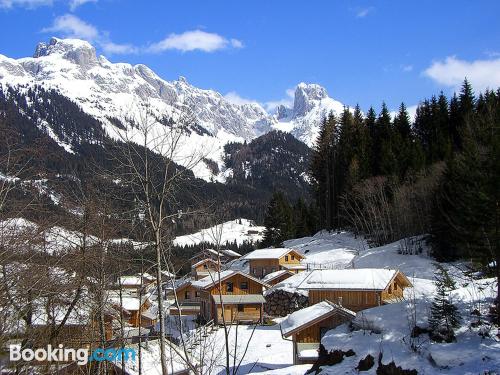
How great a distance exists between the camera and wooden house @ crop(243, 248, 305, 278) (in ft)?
172

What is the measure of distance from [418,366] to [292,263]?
132 feet

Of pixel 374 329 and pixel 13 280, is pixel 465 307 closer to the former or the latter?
pixel 374 329

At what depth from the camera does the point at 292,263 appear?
53.1 meters

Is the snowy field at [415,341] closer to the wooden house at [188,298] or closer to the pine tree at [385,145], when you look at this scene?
the wooden house at [188,298]

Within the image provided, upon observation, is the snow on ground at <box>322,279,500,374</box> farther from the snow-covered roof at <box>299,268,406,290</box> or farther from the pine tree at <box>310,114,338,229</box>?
the pine tree at <box>310,114,338,229</box>

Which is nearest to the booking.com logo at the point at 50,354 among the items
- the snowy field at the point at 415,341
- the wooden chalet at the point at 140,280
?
the wooden chalet at the point at 140,280

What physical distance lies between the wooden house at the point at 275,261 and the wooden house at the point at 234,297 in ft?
21.2

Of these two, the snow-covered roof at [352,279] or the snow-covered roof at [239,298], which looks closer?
the snow-covered roof at [352,279]

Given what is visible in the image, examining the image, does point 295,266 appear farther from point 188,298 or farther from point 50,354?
point 50,354

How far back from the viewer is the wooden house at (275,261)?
2066 inches

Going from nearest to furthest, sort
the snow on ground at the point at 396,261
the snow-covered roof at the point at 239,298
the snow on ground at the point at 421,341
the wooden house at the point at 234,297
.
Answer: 1. the snow on ground at the point at 421,341
2. the snow on ground at the point at 396,261
3. the snow-covered roof at the point at 239,298
4. the wooden house at the point at 234,297

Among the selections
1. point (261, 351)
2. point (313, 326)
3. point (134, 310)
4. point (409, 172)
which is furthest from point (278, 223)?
point (313, 326)

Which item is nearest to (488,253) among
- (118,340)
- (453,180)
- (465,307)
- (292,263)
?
(465,307)

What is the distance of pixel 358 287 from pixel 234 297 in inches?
593
